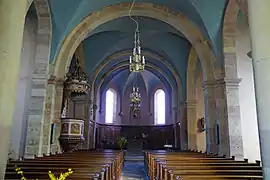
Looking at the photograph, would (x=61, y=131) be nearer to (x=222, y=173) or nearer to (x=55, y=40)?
(x=55, y=40)

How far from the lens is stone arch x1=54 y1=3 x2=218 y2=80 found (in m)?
10.0

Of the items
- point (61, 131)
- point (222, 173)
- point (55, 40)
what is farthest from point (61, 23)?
point (222, 173)

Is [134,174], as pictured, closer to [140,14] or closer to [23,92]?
[23,92]

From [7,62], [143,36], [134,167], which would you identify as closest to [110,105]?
[143,36]

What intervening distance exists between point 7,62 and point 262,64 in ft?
8.68

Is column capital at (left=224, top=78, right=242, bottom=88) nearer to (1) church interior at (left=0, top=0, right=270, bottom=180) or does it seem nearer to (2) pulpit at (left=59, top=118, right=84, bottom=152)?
(1) church interior at (left=0, top=0, right=270, bottom=180)

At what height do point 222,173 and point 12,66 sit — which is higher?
point 12,66

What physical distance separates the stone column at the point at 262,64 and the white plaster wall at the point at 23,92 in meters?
8.50

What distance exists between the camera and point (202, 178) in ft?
12.1

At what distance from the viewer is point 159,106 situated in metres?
23.4

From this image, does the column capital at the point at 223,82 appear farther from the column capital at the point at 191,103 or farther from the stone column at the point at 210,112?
the column capital at the point at 191,103

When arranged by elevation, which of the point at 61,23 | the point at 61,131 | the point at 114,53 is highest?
the point at 114,53

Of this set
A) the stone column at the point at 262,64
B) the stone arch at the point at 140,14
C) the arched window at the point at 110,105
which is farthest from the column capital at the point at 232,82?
the arched window at the point at 110,105

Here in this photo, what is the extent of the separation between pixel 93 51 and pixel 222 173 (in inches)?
488
